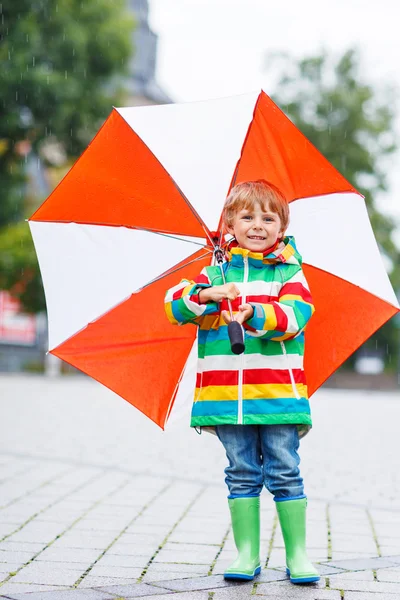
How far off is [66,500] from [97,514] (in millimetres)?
539

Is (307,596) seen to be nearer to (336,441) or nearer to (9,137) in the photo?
(336,441)

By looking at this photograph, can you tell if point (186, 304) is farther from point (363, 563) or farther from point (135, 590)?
point (363, 563)

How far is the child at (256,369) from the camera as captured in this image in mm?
3873

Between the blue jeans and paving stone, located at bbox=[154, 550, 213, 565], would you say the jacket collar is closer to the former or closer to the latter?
the blue jeans

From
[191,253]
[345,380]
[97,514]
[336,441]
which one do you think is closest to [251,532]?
[191,253]

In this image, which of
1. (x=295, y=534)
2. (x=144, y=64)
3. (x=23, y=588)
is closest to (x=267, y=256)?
(x=295, y=534)

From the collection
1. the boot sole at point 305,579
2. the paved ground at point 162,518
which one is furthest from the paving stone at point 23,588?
the boot sole at point 305,579

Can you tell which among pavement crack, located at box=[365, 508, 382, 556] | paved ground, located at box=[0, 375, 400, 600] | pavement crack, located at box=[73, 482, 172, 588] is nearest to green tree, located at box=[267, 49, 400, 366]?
paved ground, located at box=[0, 375, 400, 600]

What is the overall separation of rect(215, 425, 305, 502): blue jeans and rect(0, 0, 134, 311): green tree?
74.9 ft

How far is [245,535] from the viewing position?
4.07 m

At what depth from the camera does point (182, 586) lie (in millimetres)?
3998

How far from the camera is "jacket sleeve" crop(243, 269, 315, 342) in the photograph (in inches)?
147

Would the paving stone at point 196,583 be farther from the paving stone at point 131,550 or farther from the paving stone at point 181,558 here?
the paving stone at point 131,550

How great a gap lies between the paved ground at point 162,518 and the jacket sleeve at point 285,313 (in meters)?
1.04
